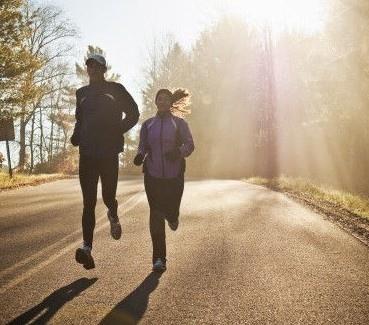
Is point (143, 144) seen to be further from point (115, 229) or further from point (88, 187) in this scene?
point (115, 229)

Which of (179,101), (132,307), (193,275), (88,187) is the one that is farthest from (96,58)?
(132,307)

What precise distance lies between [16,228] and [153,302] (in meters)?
4.88

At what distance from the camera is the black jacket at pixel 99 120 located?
5594mm

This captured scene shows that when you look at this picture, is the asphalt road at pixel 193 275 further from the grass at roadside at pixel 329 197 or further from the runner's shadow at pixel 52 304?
the grass at roadside at pixel 329 197

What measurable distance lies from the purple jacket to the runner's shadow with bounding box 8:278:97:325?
4.65 feet

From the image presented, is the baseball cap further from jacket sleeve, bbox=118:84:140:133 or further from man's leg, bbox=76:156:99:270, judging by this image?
man's leg, bbox=76:156:99:270

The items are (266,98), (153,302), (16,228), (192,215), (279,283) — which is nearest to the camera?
(153,302)

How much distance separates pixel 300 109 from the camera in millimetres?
39281

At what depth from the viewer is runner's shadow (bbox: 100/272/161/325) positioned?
13.5 ft

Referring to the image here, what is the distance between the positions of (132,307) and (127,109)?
2254mm

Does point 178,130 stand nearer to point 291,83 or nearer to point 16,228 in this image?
point 16,228

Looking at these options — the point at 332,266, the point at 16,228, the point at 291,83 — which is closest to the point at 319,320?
the point at 332,266

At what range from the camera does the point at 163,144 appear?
19.7 feet

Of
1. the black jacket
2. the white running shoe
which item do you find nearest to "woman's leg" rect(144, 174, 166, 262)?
the white running shoe
